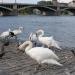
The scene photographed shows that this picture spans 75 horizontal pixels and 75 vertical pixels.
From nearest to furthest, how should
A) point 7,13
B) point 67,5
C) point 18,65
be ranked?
point 18,65 < point 7,13 < point 67,5

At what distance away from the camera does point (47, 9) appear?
135375 mm

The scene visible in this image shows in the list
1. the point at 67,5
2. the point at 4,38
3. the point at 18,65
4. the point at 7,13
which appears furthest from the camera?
the point at 67,5

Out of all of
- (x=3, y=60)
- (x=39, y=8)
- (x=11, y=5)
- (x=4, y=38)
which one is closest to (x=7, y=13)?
(x=11, y=5)

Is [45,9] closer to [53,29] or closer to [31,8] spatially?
[31,8]

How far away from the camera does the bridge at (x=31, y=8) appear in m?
127

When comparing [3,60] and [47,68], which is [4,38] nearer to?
[3,60]

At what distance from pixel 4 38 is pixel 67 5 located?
128 m

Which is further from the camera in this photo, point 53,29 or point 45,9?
point 45,9

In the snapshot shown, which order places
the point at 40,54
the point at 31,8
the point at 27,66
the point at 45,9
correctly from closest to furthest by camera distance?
the point at 40,54 < the point at 27,66 < the point at 45,9 < the point at 31,8

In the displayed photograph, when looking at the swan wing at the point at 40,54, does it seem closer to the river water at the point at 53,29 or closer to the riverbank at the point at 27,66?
the riverbank at the point at 27,66

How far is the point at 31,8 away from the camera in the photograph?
135625 millimetres

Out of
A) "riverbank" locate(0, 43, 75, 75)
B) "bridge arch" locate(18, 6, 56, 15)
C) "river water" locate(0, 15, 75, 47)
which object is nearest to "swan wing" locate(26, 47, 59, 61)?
"riverbank" locate(0, 43, 75, 75)

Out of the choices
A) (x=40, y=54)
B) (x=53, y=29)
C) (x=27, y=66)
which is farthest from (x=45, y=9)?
(x=40, y=54)

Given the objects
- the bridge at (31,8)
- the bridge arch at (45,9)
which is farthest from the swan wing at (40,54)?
the bridge arch at (45,9)
